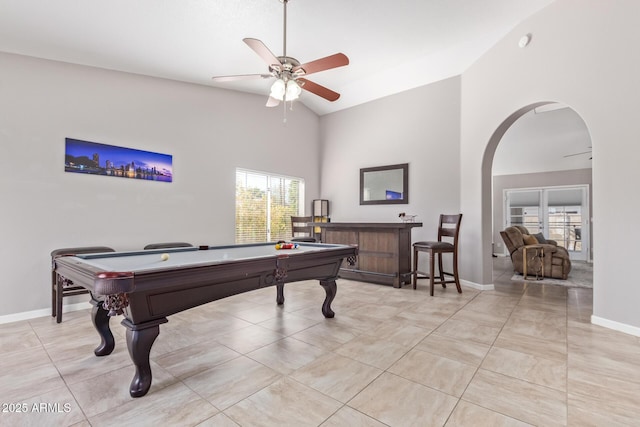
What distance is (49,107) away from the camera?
3357 millimetres

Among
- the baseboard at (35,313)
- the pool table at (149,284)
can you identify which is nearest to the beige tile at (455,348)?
the pool table at (149,284)

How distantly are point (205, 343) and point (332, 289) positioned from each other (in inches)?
51.9

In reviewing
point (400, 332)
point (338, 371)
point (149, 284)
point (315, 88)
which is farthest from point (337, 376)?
point (315, 88)

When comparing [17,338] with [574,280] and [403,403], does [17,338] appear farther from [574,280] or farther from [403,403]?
[574,280]

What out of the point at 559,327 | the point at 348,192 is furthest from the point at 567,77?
the point at 348,192

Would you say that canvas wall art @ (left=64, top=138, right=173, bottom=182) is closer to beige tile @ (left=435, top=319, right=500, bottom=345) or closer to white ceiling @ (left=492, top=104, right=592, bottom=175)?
beige tile @ (left=435, top=319, right=500, bottom=345)

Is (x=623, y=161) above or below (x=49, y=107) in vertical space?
below

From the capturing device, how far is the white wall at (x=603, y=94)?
9.23 feet

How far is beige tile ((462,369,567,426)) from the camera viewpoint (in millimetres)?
1572

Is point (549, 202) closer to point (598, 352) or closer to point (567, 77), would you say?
point (567, 77)

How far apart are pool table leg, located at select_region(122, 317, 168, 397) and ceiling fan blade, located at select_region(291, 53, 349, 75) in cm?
235

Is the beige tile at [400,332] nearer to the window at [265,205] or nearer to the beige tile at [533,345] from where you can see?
the beige tile at [533,345]

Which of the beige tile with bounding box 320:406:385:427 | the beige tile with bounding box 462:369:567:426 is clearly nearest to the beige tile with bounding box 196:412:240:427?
the beige tile with bounding box 320:406:385:427

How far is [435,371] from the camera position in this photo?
2.04 meters
